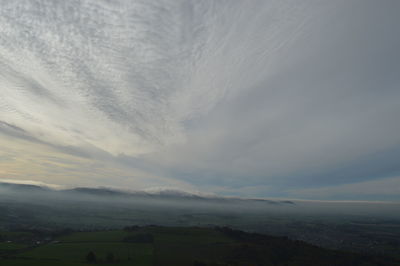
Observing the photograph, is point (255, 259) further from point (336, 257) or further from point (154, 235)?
point (154, 235)

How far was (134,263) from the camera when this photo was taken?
198 feet

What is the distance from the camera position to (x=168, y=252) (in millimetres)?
71250

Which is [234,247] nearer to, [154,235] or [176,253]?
[176,253]

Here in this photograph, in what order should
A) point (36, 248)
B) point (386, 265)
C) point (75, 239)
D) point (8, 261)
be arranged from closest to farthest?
point (8, 261) < point (386, 265) < point (36, 248) < point (75, 239)

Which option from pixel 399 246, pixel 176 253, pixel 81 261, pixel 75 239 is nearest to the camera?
pixel 81 261

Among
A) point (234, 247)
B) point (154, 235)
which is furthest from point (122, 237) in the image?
point (234, 247)

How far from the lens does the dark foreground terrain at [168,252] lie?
6147cm

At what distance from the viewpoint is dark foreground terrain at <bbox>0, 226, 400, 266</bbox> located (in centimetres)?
6147

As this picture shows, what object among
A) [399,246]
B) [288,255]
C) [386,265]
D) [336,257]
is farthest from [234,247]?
[399,246]

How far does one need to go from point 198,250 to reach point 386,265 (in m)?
57.3

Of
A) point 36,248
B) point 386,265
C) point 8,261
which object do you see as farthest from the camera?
point 36,248

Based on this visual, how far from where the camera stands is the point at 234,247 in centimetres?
7506

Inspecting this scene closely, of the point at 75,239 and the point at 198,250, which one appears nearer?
the point at 198,250

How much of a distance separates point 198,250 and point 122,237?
37.7 meters
